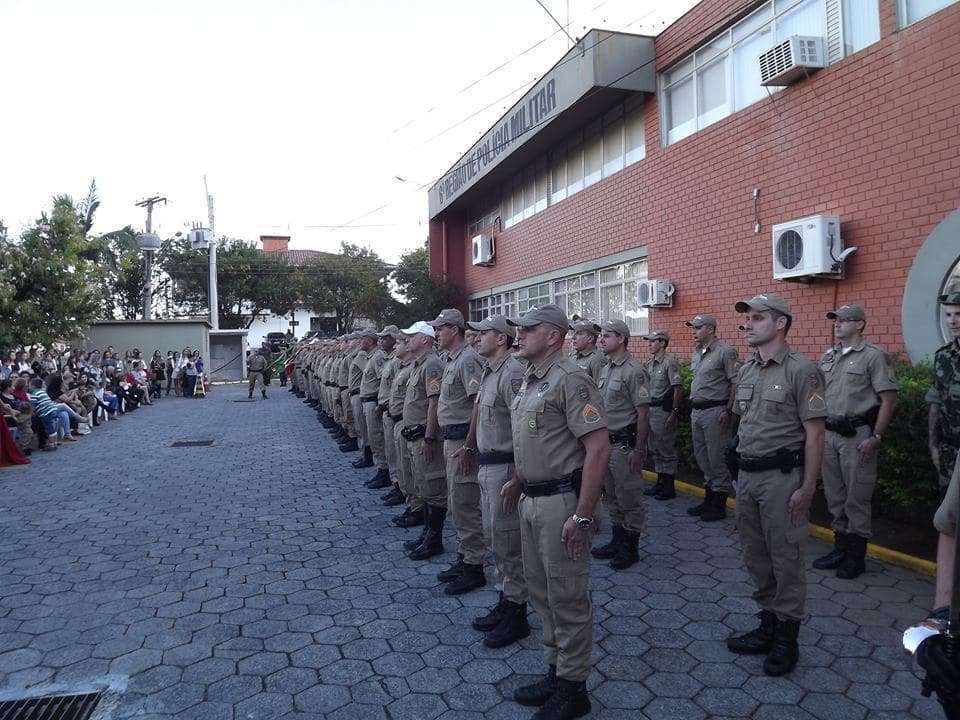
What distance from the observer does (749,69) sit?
887 centimetres

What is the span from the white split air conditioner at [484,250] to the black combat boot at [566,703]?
1538 cm

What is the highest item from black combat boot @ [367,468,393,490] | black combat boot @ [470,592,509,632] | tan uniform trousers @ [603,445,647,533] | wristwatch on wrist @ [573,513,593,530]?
wristwatch on wrist @ [573,513,593,530]

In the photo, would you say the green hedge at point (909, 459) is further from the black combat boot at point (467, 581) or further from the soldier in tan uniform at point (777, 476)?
the black combat boot at point (467, 581)

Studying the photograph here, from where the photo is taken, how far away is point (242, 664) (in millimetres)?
3695

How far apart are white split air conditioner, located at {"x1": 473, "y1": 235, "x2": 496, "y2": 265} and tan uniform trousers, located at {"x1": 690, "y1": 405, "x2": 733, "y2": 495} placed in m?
12.0

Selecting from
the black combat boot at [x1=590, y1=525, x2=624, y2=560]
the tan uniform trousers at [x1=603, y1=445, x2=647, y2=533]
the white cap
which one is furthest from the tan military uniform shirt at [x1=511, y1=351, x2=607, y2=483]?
the white cap

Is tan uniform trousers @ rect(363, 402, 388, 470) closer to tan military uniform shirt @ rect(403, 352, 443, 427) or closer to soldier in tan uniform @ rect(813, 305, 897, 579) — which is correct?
tan military uniform shirt @ rect(403, 352, 443, 427)

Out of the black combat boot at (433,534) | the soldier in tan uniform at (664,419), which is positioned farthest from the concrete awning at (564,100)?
the black combat boot at (433,534)

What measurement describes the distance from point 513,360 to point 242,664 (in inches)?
89.6

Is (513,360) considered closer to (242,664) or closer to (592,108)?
(242,664)

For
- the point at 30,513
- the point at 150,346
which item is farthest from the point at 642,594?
the point at 150,346

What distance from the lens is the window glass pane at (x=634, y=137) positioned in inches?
449

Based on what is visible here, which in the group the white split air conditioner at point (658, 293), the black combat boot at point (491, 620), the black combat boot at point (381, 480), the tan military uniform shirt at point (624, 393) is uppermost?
the white split air conditioner at point (658, 293)

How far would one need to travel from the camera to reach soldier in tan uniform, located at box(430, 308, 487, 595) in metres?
4.79
